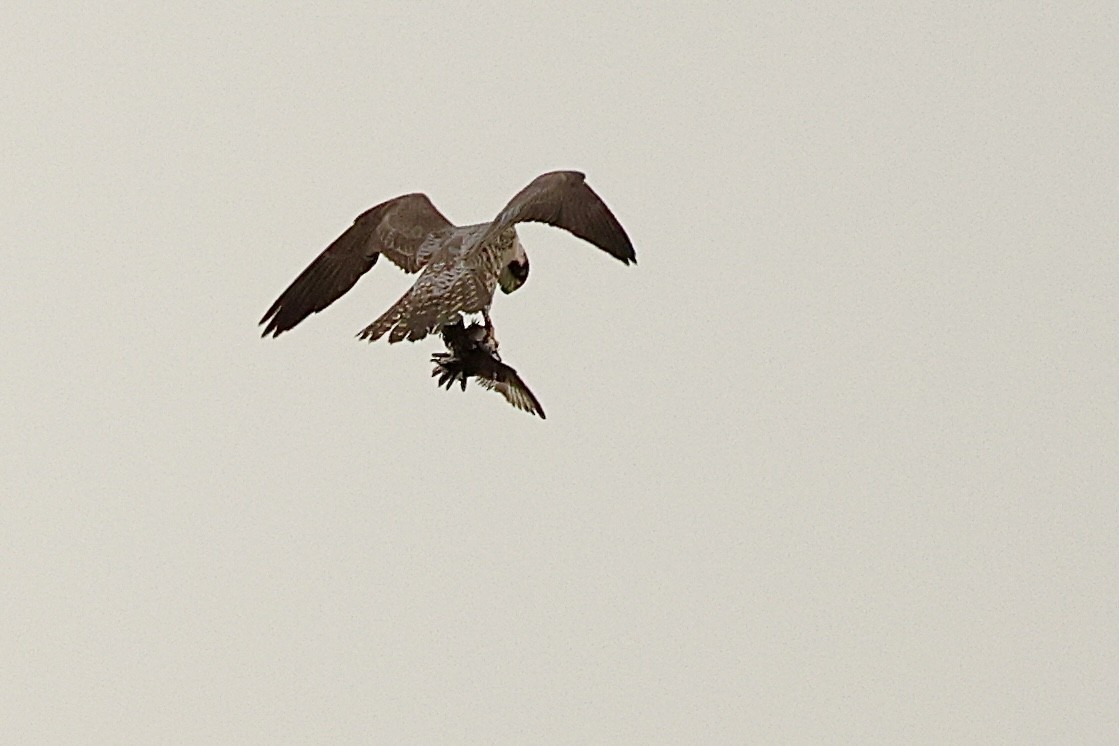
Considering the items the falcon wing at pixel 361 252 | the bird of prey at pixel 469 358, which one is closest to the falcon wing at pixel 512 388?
the bird of prey at pixel 469 358

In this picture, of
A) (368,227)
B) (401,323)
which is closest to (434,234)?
(368,227)

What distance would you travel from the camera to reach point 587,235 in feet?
25.2

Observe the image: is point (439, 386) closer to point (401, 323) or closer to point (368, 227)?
point (401, 323)

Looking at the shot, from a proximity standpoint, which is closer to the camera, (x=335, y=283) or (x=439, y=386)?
(x=439, y=386)

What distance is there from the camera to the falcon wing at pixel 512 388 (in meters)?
7.67

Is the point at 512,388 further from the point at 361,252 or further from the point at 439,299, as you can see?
the point at 361,252

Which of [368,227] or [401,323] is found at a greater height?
[368,227]

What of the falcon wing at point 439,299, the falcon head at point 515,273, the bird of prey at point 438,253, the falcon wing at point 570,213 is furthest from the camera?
the falcon head at point 515,273

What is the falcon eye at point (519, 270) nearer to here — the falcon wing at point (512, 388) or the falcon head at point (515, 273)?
the falcon head at point (515, 273)

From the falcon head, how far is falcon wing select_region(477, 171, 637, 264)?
0.25 meters

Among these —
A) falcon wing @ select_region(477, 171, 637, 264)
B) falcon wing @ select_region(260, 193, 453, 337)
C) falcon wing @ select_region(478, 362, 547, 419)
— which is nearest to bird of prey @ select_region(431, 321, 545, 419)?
falcon wing @ select_region(478, 362, 547, 419)

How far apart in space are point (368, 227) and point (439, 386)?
0.92 m

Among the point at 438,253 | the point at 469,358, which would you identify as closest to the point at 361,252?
the point at 438,253

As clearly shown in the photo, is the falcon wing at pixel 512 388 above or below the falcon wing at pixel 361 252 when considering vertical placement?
below
